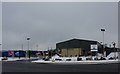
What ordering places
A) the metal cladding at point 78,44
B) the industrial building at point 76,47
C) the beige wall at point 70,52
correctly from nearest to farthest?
the beige wall at point 70,52
the industrial building at point 76,47
the metal cladding at point 78,44

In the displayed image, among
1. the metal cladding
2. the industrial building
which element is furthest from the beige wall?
the metal cladding

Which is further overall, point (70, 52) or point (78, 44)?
point (78, 44)

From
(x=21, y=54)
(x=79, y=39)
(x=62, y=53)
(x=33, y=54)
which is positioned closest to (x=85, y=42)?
(x=79, y=39)

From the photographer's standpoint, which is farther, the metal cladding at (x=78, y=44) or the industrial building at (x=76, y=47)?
the metal cladding at (x=78, y=44)

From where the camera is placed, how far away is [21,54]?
126 metres

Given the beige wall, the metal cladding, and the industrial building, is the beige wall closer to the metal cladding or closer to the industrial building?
the industrial building

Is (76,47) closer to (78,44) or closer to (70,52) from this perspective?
(78,44)

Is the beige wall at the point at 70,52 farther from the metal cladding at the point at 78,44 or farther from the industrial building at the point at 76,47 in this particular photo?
the metal cladding at the point at 78,44

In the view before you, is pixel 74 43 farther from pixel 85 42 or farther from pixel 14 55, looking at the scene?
pixel 14 55

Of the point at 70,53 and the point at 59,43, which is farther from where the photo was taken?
the point at 59,43

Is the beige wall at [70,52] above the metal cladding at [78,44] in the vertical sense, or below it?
below

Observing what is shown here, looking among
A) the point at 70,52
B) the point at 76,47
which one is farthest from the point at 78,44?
the point at 70,52

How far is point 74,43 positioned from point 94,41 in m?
A: 8.16

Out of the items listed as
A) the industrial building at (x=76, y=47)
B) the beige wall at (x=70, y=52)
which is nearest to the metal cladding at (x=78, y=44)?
the industrial building at (x=76, y=47)
